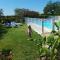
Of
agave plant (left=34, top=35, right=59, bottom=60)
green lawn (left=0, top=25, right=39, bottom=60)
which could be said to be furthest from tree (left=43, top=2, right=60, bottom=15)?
agave plant (left=34, top=35, right=59, bottom=60)

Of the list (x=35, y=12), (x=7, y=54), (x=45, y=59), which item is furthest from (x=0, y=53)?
(x=35, y=12)

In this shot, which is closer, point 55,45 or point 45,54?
point 55,45

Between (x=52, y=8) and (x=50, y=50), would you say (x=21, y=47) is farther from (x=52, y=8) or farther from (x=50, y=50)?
(x=52, y=8)

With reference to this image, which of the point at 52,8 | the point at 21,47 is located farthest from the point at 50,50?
the point at 52,8

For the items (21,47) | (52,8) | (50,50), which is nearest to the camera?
(50,50)

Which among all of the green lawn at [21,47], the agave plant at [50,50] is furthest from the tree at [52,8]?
the agave plant at [50,50]

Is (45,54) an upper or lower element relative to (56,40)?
lower

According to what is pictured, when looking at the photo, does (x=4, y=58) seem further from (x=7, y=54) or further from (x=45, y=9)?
(x=45, y=9)

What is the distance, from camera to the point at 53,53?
511 cm

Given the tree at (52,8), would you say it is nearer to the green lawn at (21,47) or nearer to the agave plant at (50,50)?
the green lawn at (21,47)

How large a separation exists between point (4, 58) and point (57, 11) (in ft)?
184

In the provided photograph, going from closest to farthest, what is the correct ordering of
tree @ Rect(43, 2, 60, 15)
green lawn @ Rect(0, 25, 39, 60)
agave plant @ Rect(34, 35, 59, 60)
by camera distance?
agave plant @ Rect(34, 35, 59, 60) → green lawn @ Rect(0, 25, 39, 60) → tree @ Rect(43, 2, 60, 15)

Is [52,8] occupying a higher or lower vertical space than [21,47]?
higher

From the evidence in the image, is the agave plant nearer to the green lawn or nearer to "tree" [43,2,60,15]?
the green lawn
